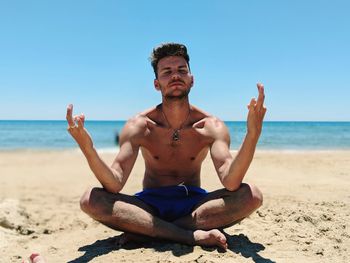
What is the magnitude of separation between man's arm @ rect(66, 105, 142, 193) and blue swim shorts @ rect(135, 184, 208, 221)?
13.3 inches

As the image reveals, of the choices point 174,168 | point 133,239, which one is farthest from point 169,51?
point 133,239

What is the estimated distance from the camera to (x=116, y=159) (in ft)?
10.9

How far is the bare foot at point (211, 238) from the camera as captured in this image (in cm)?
300

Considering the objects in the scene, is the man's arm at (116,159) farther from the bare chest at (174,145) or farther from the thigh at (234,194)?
the thigh at (234,194)

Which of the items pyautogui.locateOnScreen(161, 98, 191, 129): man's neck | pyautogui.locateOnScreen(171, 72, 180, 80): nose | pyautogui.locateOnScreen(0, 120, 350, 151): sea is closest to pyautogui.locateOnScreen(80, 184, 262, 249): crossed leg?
pyautogui.locateOnScreen(161, 98, 191, 129): man's neck

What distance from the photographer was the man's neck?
3666 mm

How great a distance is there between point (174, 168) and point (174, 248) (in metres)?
0.86

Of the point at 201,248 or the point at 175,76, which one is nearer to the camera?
the point at 201,248

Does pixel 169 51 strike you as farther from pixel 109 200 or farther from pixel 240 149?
pixel 109 200

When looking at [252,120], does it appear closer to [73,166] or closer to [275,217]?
[275,217]

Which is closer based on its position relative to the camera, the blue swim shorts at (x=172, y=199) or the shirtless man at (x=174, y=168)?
the shirtless man at (x=174, y=168)

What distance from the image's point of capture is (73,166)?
39.6 feet

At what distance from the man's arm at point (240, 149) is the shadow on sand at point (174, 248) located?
1.66ft

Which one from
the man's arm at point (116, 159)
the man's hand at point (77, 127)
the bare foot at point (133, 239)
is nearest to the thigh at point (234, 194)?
the bare foot at point (133, 239)
